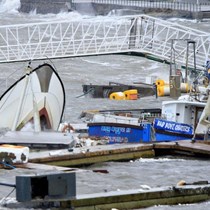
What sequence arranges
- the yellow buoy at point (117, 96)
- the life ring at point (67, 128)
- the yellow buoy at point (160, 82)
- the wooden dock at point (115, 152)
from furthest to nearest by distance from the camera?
the yellow buoy at point (160, 82)
the yellow buoy at point (117, 96)
the life ring at point (67, 128)
the wooden dock at point (115, 152)

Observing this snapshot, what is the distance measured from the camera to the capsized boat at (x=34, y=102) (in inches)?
1400

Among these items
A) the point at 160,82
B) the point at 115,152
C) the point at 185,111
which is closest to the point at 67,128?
the point at 185,111

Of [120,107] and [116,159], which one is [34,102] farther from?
[120,107]

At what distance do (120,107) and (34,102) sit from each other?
1499 cm

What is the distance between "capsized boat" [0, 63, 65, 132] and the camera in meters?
35.6

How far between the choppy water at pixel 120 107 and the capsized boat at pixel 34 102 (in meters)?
6.55

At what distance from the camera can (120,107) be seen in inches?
1992

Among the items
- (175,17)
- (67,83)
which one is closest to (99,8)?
(175,17)

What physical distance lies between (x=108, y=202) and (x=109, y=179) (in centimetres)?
368

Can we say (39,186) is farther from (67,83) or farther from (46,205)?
(67,83)

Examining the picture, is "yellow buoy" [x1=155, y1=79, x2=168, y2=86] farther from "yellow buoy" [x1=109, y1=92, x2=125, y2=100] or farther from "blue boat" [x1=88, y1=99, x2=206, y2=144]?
"blue boat" [x1=88, y1=99, x2=206, y2=144]

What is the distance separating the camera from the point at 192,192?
22484mm

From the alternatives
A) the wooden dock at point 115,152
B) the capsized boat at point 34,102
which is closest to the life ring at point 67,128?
the capsized boat at point 34,102

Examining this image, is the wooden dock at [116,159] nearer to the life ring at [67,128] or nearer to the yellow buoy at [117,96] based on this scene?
Answer: the life ring at [67,128]
